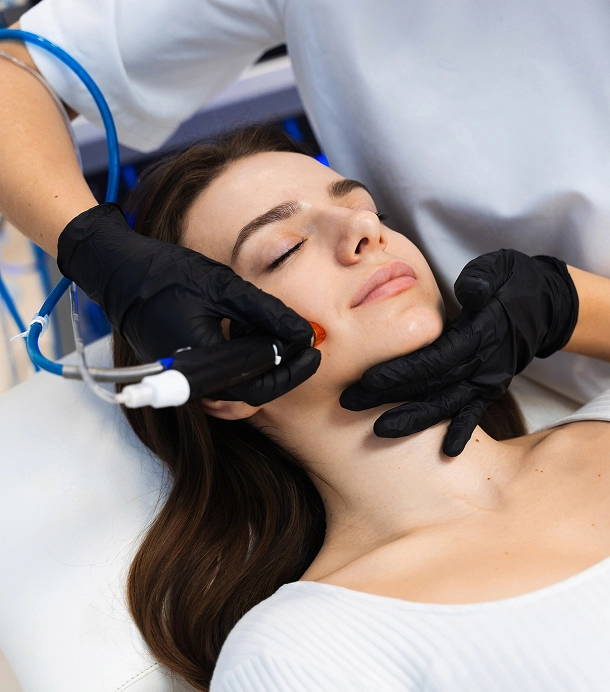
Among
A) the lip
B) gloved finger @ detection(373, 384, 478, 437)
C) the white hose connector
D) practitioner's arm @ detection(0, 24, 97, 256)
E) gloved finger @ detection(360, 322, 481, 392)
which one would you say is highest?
practitioner's arm @ detection(0, 24, 97, 256)

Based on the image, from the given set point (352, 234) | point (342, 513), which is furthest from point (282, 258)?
point (342, 513)

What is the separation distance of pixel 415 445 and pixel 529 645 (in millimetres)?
352

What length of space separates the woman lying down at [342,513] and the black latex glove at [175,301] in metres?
0.13

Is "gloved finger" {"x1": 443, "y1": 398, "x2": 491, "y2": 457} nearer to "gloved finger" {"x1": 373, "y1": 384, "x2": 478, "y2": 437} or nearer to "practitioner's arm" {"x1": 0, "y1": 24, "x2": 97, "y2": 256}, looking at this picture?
"gloved finger" {"x1": 373, "y1": 384, "x2": 478, "y2": 437}

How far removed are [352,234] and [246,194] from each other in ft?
0.73

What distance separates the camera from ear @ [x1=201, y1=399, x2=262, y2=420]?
3.87 feet

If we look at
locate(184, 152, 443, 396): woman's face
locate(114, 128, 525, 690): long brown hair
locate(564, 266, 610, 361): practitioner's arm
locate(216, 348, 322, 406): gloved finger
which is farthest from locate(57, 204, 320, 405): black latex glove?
locate(564, 266, 610, 361): practitioner's arm

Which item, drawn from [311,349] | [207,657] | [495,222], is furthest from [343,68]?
[207,657]

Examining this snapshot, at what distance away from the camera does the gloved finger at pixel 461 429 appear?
1134 millimetres

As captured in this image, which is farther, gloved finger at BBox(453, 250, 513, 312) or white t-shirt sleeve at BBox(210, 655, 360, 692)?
gloved finger at BBox(453, 250, 513, 312)

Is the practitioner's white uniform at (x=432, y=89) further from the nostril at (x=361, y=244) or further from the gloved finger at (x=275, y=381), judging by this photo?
the gloved finger at (x=275, y=381)

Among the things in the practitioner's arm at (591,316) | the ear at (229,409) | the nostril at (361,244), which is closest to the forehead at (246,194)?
the nostril at (361,244)

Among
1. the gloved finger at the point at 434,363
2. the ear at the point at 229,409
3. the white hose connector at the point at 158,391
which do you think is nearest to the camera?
the white hose connector at the point at 158,391

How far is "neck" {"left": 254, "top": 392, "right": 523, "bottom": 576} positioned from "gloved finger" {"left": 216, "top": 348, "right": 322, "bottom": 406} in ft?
0.59
